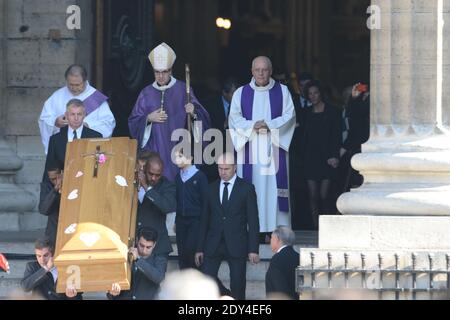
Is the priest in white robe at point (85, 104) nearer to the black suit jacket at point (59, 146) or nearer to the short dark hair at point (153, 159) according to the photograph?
the black suit jacket at point (59, 146)

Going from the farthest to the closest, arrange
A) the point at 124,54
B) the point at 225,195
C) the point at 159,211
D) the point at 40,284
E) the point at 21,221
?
the point at 124,54 < the point at 21,221 < the point at 225,195 < the point at 159,211 < the point at 40,284

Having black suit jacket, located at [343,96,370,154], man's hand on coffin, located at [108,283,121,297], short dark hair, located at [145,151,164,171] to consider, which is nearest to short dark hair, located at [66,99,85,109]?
short dark hair, located at [145,151,164,171]

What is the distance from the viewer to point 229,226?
1967 cm

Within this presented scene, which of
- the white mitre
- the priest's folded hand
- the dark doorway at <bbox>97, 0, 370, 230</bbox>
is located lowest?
the priest's folded hand

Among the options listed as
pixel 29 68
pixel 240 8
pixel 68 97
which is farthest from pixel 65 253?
pixel 240 8

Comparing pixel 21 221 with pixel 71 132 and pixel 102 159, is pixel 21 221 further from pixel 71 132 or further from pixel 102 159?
pixel 102 159

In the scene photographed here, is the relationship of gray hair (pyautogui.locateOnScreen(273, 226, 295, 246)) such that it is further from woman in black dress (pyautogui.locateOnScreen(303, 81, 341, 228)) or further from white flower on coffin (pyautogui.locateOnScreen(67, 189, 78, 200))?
woman in black dress (pyautogui.locateOnScreen(303, 81, 341, 228))

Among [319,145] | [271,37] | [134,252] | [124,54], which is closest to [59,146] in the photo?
[134,252]

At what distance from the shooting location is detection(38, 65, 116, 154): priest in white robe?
20781 mm

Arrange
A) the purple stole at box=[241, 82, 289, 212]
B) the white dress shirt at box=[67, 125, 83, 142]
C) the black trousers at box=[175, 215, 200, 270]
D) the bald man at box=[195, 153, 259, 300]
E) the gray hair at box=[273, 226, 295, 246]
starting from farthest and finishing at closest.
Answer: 1. the purple stole at box=[241, 82, 289, 212]
2. the white dress shirt at box=[67, 125, 83, 142]
3. the black trousers at box=[175, 215, 200, 270]
4. the bald man at box=[195, 153, 259, 300]
5. the gray hair at box=[273, 226, 295, 246]

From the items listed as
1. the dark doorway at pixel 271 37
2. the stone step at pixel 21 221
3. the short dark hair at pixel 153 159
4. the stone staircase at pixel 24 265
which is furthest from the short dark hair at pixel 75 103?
the dark doorway at pixel 271 37

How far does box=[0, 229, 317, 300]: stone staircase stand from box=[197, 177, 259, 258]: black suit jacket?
0.37 metres

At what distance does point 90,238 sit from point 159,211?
1.10 meters
